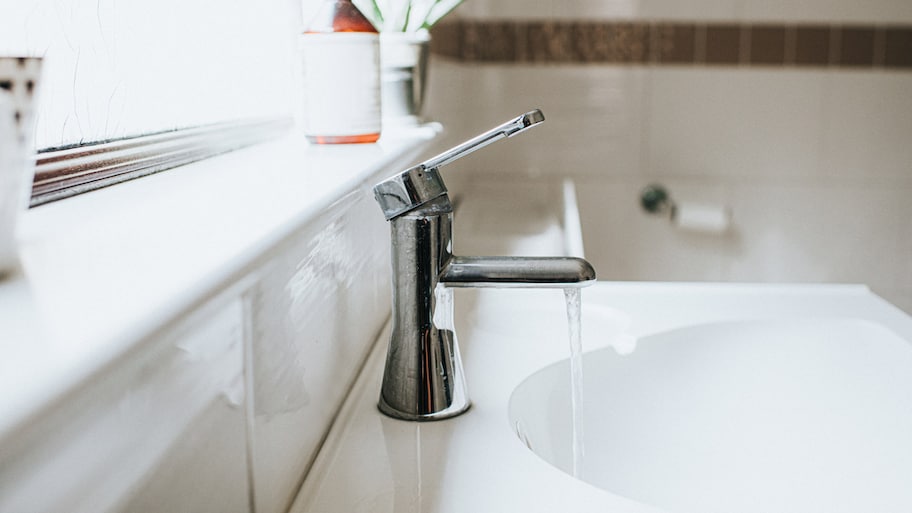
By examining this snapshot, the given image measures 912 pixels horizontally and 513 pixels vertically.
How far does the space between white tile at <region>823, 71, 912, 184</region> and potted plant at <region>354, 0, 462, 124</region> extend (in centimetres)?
145

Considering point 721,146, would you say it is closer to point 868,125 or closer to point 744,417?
point 868,125

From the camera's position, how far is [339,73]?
860 mm

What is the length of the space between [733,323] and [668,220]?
1.52 meters

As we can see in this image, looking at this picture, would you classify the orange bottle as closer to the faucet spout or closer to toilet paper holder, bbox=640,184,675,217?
the faucet spout

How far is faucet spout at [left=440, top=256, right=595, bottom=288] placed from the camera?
55 cm

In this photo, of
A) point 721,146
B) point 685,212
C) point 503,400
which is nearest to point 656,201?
point 685,212

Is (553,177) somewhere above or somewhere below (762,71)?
below

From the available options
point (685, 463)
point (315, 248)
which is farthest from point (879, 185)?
point (315, 248)

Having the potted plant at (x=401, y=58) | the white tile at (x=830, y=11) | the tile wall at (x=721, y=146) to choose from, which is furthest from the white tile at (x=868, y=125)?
the potted plant at (x=401, y=58)

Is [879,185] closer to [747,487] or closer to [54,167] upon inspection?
[747,487]

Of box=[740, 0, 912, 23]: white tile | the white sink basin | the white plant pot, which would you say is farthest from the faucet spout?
box=[740, 0, 912, 23]: white tile

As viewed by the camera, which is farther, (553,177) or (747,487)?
(553,177)

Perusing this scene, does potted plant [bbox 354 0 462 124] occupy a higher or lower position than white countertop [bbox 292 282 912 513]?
higher

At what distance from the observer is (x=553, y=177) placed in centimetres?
235
